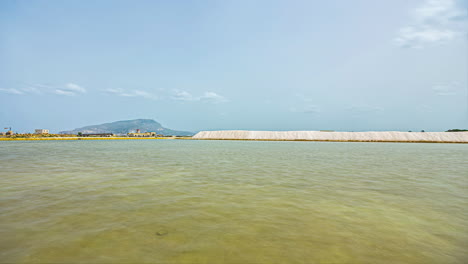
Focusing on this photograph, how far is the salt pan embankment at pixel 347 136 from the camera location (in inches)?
2761

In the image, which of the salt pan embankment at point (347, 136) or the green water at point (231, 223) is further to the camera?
the salt pan embankment at point (347, 136)

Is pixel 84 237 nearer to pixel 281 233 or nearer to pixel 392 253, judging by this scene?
pixel 281 233

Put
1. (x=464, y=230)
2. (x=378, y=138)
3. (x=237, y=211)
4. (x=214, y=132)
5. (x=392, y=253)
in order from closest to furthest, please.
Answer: (x=392, y=253) → (x=464, y=230) → (x=237, y=211) → (x=378, y=138) → (x=214, y=132)

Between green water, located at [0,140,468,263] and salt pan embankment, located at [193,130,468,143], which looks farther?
salt pan embankment, located at [193,130,468,143]

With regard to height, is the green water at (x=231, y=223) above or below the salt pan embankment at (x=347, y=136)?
below

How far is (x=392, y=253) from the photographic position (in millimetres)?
3416

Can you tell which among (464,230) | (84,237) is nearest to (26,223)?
(84,237)

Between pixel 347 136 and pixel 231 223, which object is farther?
pixel 347 136

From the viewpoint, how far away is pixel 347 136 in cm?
8056

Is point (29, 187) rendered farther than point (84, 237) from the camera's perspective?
Yes

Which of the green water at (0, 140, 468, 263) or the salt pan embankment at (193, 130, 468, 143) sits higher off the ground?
the salt pan embankment at (193, 130, 468, 143)

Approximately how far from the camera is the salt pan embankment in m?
70.1

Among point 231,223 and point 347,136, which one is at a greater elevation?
point 347,136

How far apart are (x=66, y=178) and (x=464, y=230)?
Answer: 12.1 m
